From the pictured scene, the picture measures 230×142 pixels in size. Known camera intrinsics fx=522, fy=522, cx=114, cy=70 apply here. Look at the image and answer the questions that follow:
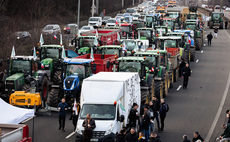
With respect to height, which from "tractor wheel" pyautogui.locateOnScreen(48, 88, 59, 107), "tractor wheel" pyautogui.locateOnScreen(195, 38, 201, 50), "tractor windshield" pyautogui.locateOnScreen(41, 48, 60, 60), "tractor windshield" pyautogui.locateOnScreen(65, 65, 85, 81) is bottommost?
"tractor wheel" pyautogui.locateOnScreen(48, 88, 59, 107)

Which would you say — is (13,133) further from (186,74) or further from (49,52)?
(186,74)

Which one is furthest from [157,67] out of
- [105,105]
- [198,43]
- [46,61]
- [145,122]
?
[198,43]

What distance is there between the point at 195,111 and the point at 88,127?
9.83 meters

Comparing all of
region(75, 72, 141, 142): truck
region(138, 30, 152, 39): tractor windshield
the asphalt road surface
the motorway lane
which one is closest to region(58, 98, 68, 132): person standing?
the asphalt road surface

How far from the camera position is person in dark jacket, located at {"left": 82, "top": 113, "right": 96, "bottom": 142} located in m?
18.7

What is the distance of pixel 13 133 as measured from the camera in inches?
612

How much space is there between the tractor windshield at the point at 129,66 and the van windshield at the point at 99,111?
622cm

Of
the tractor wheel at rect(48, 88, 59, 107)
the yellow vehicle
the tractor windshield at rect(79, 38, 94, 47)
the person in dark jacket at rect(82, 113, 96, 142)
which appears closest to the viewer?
the person in dark jacket at rect(82, 113, 96, 142)

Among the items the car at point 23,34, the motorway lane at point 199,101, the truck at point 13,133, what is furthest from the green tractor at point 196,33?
the truck at point 13,133

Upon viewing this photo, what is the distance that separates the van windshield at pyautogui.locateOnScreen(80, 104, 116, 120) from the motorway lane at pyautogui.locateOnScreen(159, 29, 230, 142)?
3.09 meters

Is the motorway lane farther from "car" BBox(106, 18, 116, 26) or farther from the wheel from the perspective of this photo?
"car" BBox(106, 18, 116, 26)

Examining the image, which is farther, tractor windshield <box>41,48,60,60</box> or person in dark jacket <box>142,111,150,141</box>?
tractor windshield <box>41,48,60,60</box>

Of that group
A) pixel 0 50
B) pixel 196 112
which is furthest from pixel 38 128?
pixel 0 50

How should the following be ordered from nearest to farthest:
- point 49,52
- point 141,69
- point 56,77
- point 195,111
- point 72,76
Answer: point 72,76
point 141,69
point 195,111
point 56,77
point 49,52
